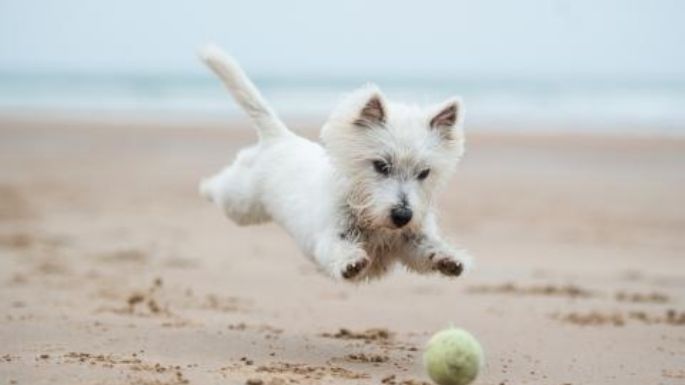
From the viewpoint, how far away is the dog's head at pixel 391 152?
5.24 metres

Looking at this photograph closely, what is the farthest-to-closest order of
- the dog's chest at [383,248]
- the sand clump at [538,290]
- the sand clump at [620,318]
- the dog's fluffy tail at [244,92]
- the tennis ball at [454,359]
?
the sand clump at [538,290]
the sand clump at [620,318]
the dog's fluffy tail at [244,92]
the dog's chest at [383,248]
the tennis ball at [454,359]

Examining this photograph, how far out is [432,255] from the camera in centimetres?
547

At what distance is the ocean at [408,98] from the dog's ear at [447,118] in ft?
58.2

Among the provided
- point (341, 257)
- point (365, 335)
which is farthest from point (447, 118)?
point (365, 335)

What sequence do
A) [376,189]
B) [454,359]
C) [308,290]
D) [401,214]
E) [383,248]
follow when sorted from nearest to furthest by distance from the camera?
[454,359]
[401,214]
[376,189]
[383,248]
[308,290]

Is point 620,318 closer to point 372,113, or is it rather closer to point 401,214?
point 401,214

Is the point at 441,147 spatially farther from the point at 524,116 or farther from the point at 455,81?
the point at 455,81

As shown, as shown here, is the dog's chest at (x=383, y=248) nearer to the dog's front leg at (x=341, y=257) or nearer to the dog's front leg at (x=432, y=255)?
the dog's front leg at (x=432, y=255)

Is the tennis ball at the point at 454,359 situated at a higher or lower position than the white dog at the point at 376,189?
lower

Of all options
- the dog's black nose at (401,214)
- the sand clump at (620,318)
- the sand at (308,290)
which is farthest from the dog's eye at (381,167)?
the sand clump at (620,318)

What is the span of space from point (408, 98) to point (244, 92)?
95.6 ft

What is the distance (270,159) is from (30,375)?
227 centimetres

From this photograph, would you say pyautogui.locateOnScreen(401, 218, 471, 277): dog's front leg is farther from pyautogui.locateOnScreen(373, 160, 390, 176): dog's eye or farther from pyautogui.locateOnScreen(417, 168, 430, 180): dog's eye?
pyautogui.locateOnScreen(373, 160, 390, 176): dog's eye

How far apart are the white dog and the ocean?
17.6 meters
